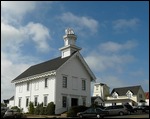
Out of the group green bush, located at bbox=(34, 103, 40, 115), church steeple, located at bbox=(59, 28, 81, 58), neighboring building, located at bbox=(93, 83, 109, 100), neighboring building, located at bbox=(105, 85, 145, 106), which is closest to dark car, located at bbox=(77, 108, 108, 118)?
green bush, located at bbox=(34, 103, 40, 115)

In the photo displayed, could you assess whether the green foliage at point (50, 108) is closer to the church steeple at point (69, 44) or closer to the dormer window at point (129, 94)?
the church steeple at point (69, 44)

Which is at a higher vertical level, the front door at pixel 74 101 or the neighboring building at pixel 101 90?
the neighboring building at pixel 101 90

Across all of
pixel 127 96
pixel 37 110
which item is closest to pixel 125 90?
pixel 127 96

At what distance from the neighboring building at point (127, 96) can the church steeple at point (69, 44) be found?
3815 centimetres

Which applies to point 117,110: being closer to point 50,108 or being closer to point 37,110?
point 50,108

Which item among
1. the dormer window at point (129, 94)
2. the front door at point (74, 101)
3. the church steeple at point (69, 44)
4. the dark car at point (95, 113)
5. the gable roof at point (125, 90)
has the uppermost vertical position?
the church steeple at point (69, 44)

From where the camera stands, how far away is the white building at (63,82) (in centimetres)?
4253

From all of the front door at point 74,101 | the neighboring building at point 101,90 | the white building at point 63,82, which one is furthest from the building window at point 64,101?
the neighboring building at point 101,90

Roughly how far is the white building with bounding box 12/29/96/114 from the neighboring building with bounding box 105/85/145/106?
36.2 metres

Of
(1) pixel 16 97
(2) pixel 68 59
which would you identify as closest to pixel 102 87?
(1) pixel 16 97

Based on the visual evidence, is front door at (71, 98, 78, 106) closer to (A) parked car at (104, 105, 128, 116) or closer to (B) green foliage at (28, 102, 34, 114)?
(B) green foliage at (28, 102, 34, 114)

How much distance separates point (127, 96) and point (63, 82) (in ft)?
154

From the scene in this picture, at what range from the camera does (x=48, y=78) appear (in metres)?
44.1

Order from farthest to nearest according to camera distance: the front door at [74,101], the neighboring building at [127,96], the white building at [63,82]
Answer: the neighboring building at [127,96], the front door at [74,101], the white building at [63,82]
